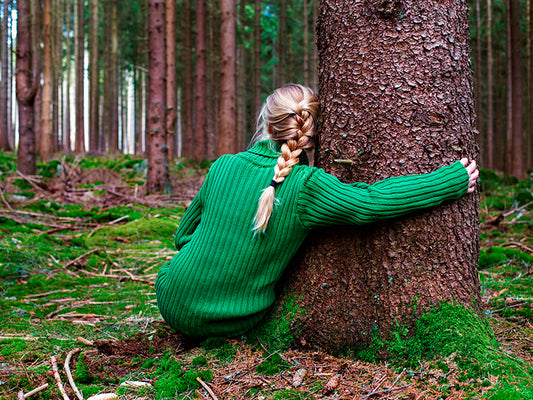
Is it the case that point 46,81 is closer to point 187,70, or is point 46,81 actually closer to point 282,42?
point 187,70

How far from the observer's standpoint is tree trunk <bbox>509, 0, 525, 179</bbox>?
12.4m

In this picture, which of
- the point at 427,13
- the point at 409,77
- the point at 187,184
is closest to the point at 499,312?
the point at 409,77

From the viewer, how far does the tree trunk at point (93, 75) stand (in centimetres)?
1708

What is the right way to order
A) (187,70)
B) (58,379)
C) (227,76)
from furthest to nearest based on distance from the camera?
(187,70), (227,76), (58,379)

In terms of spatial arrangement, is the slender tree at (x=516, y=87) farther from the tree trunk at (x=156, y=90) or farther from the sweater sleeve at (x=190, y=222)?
the sweater sleeve at (x=190, y=222)

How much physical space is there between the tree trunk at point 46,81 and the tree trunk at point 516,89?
13288mm

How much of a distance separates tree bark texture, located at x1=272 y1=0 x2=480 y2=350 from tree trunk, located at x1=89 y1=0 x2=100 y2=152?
695 inches

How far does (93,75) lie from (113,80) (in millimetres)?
854

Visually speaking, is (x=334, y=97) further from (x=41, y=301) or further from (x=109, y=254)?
(x=109, y=254)

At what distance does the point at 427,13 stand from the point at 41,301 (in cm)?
335

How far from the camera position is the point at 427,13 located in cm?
213

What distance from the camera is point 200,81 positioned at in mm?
12930

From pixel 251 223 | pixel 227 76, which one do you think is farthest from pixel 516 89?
pixel 251 223

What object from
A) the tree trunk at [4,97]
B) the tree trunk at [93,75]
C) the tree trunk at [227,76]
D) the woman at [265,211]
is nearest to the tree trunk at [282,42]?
the tree trunk at [227,76]
